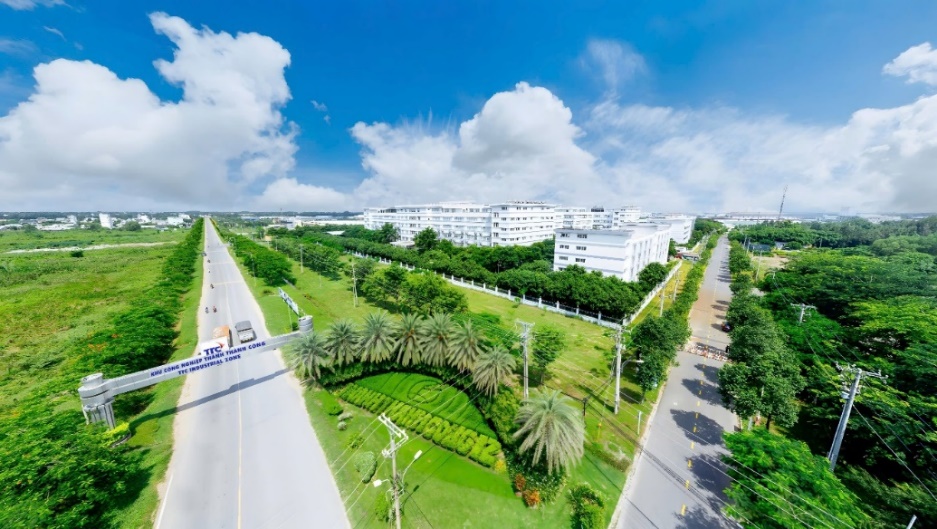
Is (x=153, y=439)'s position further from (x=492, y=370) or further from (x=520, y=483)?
(x=520, y=483)

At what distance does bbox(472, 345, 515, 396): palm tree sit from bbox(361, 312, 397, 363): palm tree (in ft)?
26.5

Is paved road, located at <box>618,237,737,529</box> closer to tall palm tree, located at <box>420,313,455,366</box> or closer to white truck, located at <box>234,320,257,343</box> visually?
tall palm tree, located at <box>420,313,455,366</box>

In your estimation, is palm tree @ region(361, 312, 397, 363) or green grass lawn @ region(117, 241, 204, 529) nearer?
green grass lawn @ region(117, 241, 204, 529)

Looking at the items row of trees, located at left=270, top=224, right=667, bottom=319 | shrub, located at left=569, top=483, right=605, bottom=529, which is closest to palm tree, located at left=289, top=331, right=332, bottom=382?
shrub, located at left=569, top=483, right=605, bottom=529

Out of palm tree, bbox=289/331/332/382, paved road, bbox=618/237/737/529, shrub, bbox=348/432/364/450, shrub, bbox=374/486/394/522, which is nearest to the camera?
shrub, bbox=374/486/394/522

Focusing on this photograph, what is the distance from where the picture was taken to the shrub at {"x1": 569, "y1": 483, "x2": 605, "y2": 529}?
1458 cm

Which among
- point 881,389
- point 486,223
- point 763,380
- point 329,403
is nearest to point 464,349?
point 329,403

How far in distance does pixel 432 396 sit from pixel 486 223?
223 ft

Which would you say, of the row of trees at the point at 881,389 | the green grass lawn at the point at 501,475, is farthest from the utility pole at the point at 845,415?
the green grass lawn at the point at 501,475

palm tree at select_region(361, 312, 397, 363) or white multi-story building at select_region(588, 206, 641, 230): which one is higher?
white multi-story building at select_region(588, 206, 641, 230)

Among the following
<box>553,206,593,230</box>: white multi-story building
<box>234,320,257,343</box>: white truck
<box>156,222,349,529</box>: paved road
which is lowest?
<box>156,222,349,529</box>: paved road

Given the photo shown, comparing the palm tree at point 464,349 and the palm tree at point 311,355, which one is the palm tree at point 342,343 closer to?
the palm tree at point 311,355

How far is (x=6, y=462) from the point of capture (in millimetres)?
12828

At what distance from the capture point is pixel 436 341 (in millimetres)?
25516
